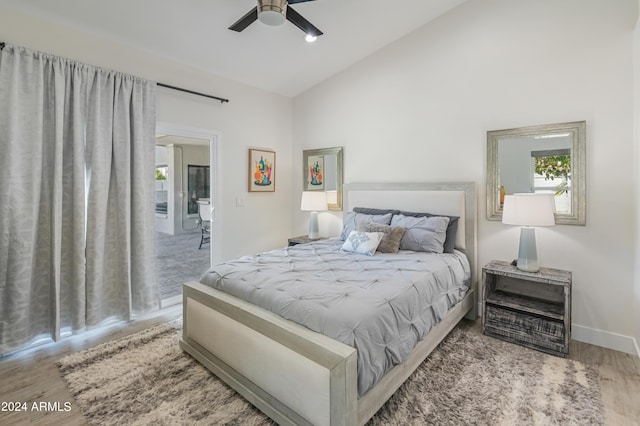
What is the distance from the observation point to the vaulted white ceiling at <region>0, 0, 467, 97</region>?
264 cm

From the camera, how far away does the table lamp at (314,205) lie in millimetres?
4246

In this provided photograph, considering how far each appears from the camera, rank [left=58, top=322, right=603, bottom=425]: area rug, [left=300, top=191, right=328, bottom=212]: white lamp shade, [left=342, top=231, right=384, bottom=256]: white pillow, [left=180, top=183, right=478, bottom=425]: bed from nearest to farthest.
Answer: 1. [left=180, top=183, right=478, bottom=425]: bed
2. [left=58, top=322, right=603, bottom=425]: area rug
3. [left=342, top=231, right=384, bottom=256]: white pillow
4. [left=300, top=191, right=328, bottom=212]: white lamp shade

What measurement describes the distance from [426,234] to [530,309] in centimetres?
101

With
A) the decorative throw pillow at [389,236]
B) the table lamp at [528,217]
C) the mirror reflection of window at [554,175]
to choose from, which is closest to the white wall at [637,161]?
the mirror reflection of window at [554,175]

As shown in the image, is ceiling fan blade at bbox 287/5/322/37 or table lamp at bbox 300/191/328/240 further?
table lamp at bbox 300/191/328/240

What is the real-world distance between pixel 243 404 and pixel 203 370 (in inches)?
19.9

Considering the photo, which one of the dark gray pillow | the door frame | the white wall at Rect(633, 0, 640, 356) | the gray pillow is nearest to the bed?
the dark gray pillow

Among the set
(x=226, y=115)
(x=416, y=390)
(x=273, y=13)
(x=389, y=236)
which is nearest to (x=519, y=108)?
(x=389, y=236)

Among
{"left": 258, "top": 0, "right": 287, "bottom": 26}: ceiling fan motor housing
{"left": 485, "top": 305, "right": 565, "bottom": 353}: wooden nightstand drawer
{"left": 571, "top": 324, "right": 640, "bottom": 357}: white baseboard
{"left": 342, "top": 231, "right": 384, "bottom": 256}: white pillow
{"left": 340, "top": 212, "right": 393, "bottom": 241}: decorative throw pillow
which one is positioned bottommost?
{"left": 571, "top": 324, "right": 640, "bottom": 357}: white baseboard

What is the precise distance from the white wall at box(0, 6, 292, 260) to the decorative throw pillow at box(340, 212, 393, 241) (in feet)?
4.45

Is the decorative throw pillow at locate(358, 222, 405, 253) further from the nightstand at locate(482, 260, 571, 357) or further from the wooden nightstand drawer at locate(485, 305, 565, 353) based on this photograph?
the wooden nightstand drawer at locate(485, 305, 565, 353)

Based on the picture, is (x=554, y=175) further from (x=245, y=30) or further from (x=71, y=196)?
(x=71, y=196)

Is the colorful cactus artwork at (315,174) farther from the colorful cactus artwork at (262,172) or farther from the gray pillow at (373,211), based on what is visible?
the gray pillow at (373,211)

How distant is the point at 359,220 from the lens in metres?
3.54
